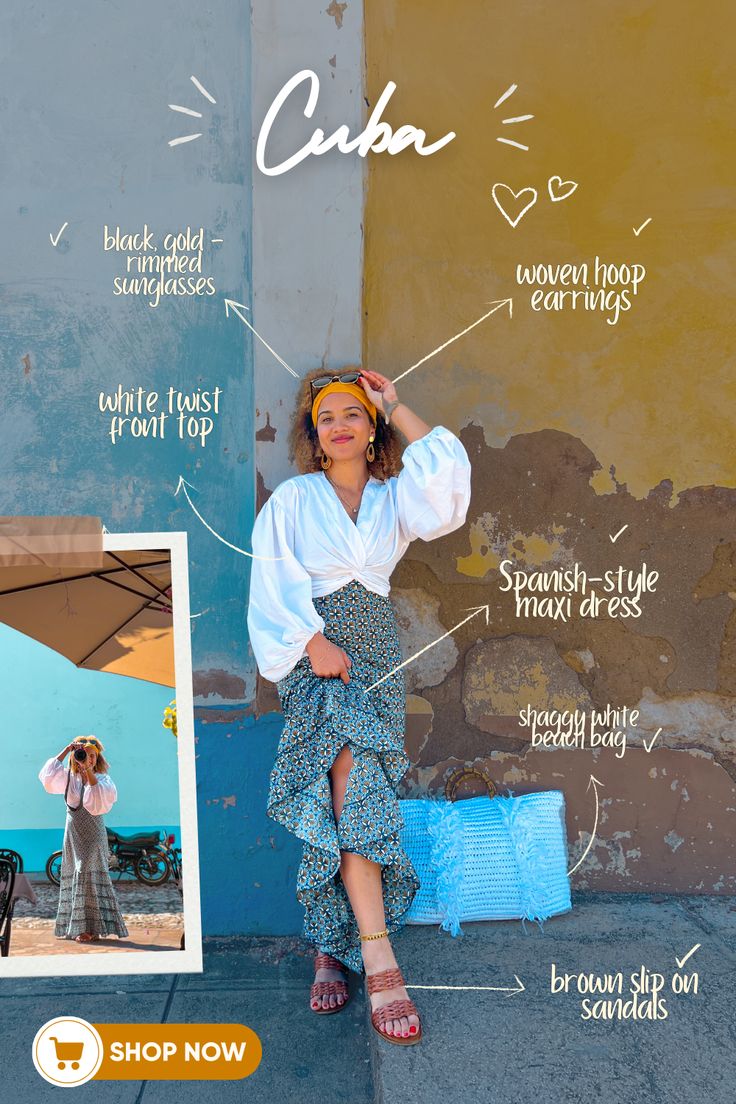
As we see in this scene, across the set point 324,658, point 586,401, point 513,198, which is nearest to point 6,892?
point 324,658

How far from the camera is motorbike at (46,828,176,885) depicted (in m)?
2.62

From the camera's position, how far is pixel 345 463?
294 cm

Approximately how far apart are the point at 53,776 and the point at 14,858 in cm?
25

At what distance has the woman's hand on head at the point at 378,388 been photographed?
2949 mm

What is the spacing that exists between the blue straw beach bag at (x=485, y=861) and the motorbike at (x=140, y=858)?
800 millimetres

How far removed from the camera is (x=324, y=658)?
2.72 metres

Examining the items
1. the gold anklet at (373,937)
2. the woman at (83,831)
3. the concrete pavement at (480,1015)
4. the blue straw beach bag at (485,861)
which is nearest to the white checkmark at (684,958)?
the concrete pavement at (480,1015)

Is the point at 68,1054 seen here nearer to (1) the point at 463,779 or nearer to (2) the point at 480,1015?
(2) the point at 480,1015

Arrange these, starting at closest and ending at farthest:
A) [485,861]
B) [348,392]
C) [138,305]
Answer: [348,392] → [485,861] → [138,305]

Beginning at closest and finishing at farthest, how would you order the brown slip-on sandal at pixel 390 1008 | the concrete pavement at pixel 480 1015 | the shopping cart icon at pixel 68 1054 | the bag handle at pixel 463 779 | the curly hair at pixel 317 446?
1. the concrete pavement at pixel 480 1015
2. the brown slip-on sandal at pixel 390 1008
3. the shopping cart icon at pixel 68 1054
4. the curly hair at pixel 317 446
5. the bag handle at pixel 463 779

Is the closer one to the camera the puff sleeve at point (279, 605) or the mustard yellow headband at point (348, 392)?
the puff sleeve at point (279, 605)

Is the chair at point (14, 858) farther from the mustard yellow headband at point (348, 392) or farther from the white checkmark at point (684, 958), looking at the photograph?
the white checkmark at point (684, 958)

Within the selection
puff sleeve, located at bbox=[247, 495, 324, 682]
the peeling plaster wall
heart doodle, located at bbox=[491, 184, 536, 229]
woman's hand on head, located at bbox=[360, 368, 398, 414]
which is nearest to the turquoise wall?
puff sleeve, located at bbox=[247, 495, 324, 682]

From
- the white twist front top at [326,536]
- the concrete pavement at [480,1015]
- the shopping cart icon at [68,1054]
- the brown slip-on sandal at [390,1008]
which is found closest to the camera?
the concrete pavement at [480,1015]
